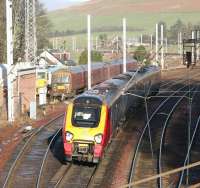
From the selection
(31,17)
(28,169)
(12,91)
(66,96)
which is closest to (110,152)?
(28,169)

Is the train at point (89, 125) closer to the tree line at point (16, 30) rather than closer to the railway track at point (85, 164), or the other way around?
the railway track at point (85, 164)

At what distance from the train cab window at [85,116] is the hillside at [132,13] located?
4858 inches

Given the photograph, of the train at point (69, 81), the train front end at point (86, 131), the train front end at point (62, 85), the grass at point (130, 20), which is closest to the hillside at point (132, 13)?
the grass at point (130, 20)

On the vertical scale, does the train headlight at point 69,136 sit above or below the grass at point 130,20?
below

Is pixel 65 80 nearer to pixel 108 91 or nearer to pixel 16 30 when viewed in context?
pixel 16 30

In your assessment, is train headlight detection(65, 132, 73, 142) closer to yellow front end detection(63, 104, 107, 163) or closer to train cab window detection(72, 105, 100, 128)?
yellow front end detection(63, 104, 107, 163)

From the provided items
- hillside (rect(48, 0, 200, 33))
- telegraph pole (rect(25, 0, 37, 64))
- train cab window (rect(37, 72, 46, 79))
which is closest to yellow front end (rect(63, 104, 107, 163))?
telegraph pole (rect(25, 0, 37, 64))

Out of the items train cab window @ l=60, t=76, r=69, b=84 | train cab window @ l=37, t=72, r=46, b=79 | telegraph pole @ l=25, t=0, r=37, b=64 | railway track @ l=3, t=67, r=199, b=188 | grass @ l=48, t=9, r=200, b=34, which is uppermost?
grass @ l=48, t=9, r=200, b=34

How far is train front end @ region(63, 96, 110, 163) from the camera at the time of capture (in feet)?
61.8

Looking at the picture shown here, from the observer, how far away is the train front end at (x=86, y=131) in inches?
741

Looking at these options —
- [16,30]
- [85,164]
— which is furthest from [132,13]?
[85,164]

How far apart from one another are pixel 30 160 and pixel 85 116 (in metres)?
3.28

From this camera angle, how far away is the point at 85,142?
18844 mm

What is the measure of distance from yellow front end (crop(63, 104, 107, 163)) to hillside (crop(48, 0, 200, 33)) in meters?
124
